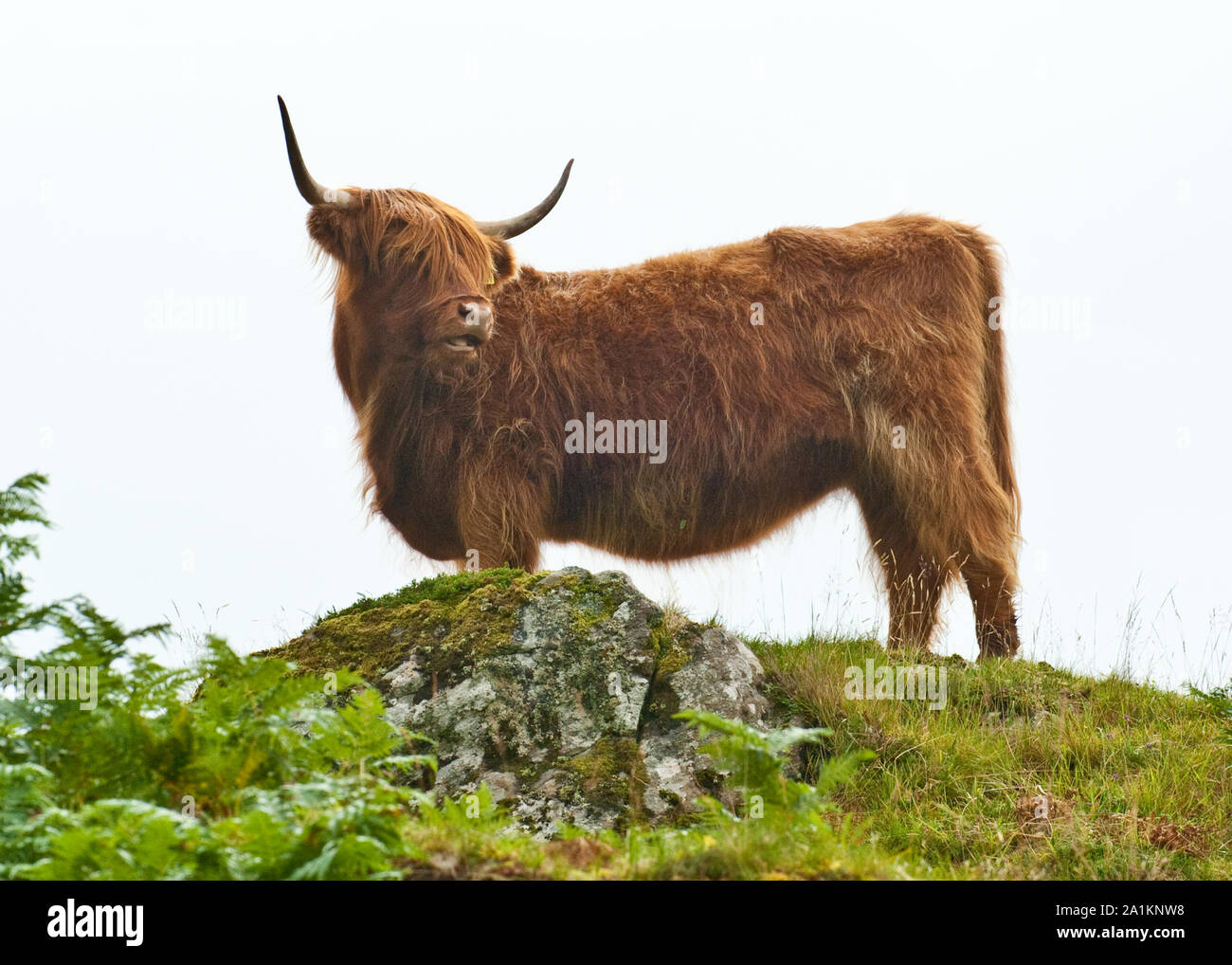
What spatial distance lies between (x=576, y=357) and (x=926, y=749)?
2.60 metres

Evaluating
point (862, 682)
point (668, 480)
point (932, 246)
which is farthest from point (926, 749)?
point (932, 246)

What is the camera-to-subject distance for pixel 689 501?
6383 millimetres

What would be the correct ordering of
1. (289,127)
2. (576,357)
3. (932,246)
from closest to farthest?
(289,127) → (576,357) → (932,246)

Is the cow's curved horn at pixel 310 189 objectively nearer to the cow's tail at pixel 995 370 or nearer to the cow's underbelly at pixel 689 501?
the cow's underbelly at pixel 689 501

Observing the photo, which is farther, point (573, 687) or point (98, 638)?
point (573, 687)

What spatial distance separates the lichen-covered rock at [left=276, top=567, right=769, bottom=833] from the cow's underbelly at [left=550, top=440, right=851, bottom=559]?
1231 millimetres

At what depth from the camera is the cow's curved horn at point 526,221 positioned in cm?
677

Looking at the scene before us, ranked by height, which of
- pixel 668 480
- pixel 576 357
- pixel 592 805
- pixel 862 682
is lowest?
pixel 592 805

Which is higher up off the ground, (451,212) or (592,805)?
(451,212)

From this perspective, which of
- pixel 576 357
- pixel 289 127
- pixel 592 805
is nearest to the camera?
pixel 592 805

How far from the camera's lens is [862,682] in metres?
5.41

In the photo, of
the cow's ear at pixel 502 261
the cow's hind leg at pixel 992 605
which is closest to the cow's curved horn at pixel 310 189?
the cow's ear at pixel 502 261

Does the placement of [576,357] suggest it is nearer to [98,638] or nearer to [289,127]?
[289,127]

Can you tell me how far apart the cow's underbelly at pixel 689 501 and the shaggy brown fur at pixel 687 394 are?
0.04ft
